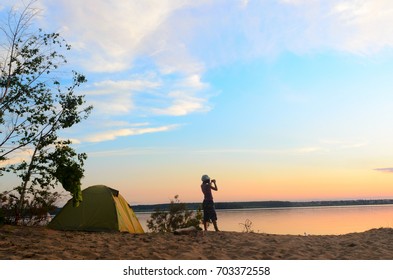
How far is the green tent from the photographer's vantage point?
49.3ft

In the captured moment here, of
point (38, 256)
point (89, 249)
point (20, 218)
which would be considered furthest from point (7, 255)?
point (20, 218)

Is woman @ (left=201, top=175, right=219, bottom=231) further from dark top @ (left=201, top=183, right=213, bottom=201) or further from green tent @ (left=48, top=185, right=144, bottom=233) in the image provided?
green tent @ (left=48, top=185, right=144, bottom=233)

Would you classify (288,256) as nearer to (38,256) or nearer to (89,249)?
(89,249)

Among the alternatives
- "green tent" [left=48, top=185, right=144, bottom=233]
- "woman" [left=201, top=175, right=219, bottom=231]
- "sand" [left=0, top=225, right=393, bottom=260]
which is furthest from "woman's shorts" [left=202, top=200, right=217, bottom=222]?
"green tent" [left=48, top=185, right=144, bottom=233]

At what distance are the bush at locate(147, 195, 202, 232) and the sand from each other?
8717 mm

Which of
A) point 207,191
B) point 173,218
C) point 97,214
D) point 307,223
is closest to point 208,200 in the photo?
point 207,191

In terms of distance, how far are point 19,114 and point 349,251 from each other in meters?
12.1

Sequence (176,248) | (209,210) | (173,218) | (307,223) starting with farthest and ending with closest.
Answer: (307,223) < (173,218) < (209,210) < (176,248)

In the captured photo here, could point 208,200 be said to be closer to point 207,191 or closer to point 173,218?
point 207,191

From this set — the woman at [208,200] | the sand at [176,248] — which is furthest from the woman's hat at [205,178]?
the sand at [176,248]

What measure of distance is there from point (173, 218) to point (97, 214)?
7429 millimetres

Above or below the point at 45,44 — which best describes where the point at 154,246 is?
below

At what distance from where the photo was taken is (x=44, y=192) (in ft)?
51.6

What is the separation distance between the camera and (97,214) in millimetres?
15258
